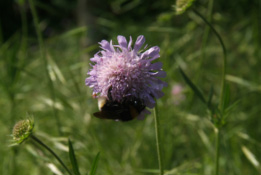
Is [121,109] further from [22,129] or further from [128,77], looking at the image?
[22,129]

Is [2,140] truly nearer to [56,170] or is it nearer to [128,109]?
[56,170]

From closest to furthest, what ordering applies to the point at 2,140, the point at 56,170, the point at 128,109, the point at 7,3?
the point at 128,109 → the point at 56,170 → the point at 2,140 → the point at 7,3

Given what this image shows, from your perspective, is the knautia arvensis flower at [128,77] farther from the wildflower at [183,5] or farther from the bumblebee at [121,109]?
the wildflower at [183,5]

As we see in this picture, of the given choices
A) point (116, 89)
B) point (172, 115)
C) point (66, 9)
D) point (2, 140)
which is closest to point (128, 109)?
point (116, 89)

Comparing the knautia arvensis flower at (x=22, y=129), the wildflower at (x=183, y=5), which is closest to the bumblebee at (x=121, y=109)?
the knautia arvensis flower at (x=22, y=129)

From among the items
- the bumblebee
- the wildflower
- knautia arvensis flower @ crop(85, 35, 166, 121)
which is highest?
the wildflower

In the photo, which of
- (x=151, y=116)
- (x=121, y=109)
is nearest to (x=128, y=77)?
(x=121, y=109)

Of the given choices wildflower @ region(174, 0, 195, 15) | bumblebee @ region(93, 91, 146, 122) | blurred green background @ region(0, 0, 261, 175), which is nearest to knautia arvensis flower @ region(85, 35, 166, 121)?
bumblebee @ region(93, 91, 146, 122)

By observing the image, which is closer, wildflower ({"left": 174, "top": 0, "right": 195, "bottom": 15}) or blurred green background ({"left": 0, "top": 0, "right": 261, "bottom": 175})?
wildflower ({"left": 174, "top": 0, "right": 195, "bottom": 15})

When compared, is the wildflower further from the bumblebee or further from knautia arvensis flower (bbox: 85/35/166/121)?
the bumblebee
